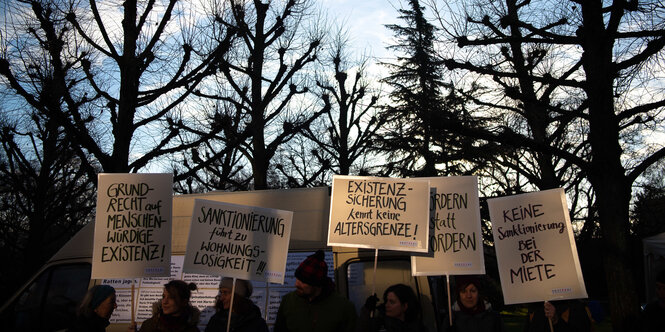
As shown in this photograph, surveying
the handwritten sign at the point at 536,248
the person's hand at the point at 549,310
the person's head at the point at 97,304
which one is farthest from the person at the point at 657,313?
the person's head at the point at 97,304

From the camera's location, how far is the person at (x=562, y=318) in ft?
18.2

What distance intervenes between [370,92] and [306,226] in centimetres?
1287

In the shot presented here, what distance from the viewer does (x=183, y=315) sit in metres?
5.04

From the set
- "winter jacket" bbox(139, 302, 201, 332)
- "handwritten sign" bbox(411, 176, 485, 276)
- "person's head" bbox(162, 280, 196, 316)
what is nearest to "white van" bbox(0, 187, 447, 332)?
"handwritten sign" bbox(411, 176, 485, 276)

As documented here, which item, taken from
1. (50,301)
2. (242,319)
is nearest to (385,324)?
(242,319)

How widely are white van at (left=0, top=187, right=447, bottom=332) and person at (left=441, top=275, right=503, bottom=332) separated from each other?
187 cm

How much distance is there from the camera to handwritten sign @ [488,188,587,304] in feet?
17.8

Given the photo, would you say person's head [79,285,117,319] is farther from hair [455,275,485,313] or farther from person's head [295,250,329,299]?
hair [455,275,485,313]

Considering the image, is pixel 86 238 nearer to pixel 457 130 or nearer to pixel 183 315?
pixel 183 315

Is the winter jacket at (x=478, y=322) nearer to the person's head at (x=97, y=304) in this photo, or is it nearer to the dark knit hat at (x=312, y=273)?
the dark knit hat at (x=312, y=273)

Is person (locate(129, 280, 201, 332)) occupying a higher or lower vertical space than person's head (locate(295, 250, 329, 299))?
lower

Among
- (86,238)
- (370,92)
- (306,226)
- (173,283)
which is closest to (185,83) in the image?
(86,238)

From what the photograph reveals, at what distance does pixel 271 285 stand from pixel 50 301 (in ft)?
10.1

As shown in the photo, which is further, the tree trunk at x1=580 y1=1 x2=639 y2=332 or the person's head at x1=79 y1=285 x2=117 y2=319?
the tree trunk at x1=580 y1=1 x2=639 y2=332
